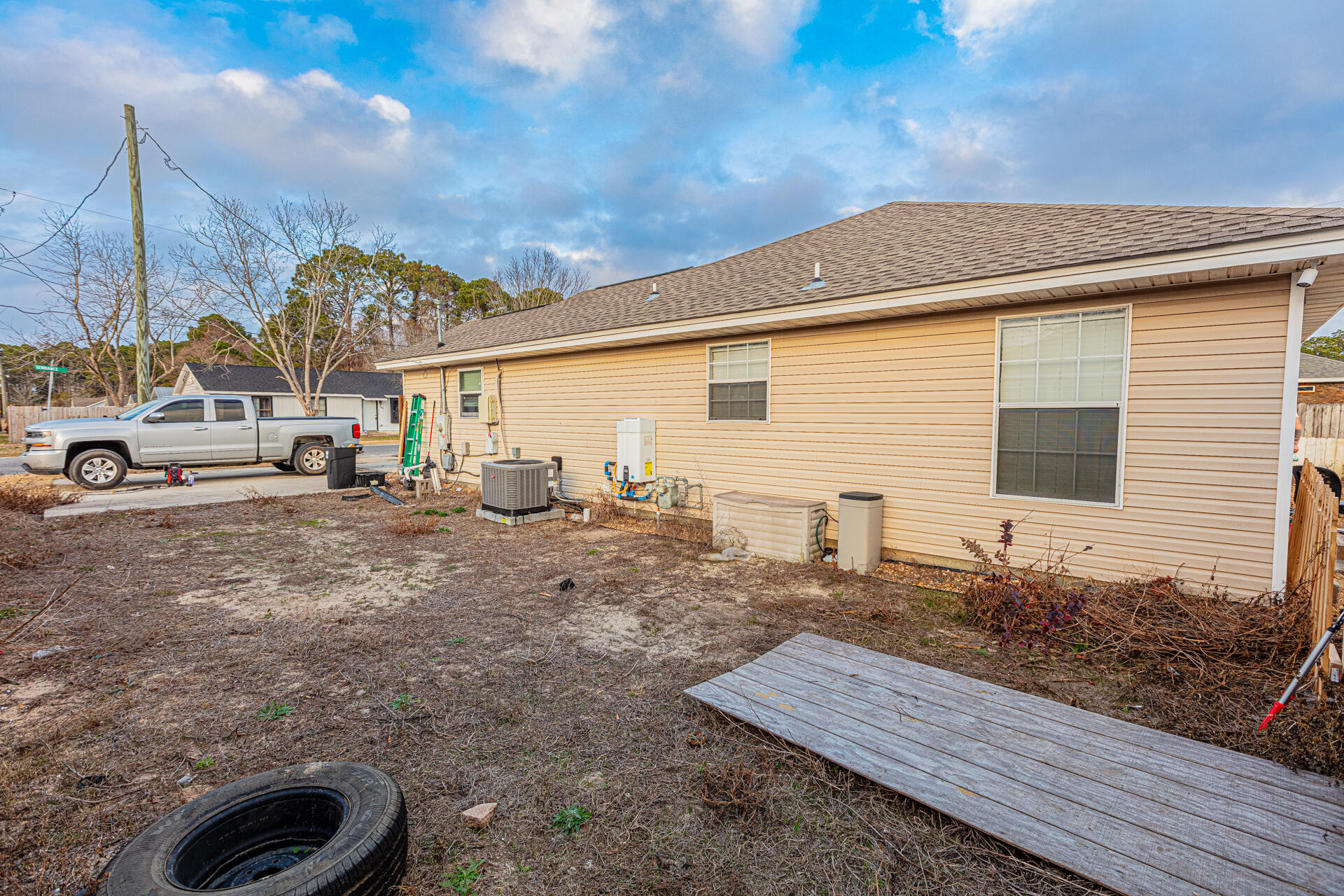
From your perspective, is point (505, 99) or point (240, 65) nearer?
point (240, 65)

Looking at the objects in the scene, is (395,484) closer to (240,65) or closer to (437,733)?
(240,65)

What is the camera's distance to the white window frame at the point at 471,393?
11094 millimetres

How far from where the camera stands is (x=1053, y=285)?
4562mm

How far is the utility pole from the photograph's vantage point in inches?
421

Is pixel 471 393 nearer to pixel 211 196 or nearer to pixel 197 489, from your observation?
pixel 197 489

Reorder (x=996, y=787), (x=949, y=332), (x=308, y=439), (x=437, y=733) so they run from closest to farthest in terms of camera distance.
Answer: (x=996, y=787) → (x=437, y=733) → (x=949, y=332) → (x=308, y=439)

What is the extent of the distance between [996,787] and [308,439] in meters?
14.9

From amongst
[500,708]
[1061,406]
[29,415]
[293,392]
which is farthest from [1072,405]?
[29,415]

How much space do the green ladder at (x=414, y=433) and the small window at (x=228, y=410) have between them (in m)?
3.49

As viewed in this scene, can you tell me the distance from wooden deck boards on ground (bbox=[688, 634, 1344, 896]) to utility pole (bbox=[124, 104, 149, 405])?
45.6 ft

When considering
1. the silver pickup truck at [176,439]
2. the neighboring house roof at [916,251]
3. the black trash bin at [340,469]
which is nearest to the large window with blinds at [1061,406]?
the neighboring house roof at [916,251]

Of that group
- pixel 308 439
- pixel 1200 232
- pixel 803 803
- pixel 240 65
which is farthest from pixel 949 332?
pixel 240 65

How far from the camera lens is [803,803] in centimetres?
224

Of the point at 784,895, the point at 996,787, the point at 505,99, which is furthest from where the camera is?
the point at 505,99
